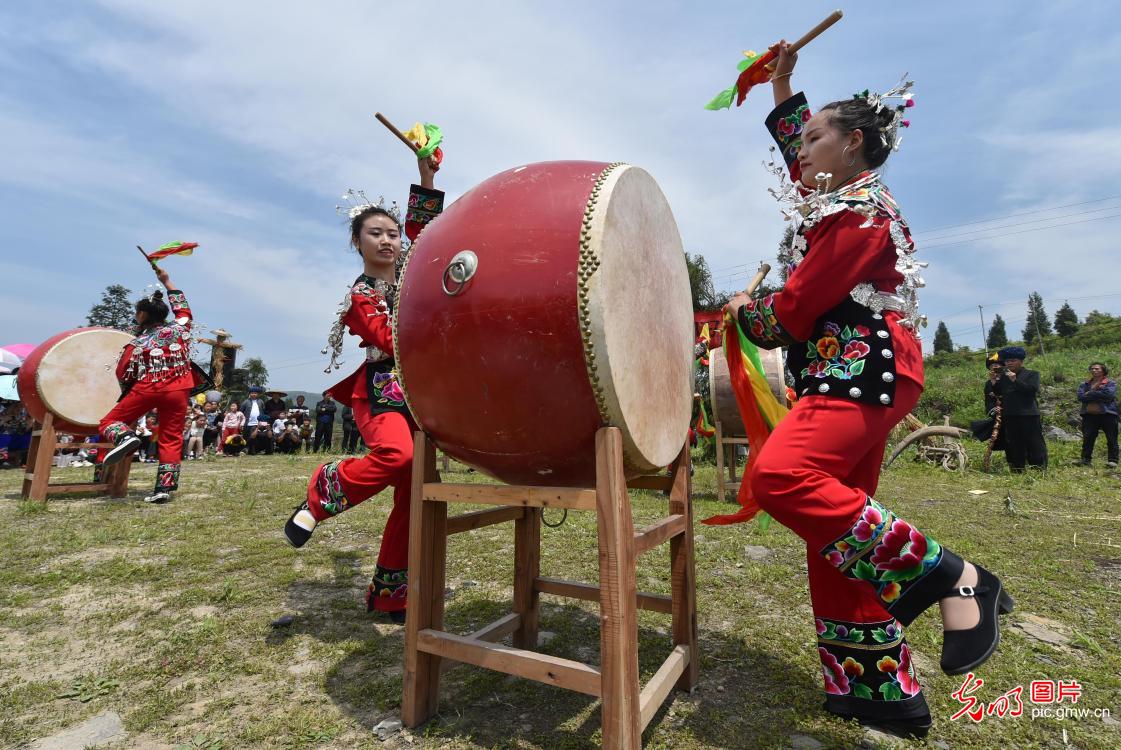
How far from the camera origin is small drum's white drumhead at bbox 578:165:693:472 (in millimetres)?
1463

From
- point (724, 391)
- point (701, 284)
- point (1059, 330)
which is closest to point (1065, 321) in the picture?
point (1059, 330)

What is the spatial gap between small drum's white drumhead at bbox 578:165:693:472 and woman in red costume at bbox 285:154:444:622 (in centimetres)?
119

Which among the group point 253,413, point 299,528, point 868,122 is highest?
point 868,122

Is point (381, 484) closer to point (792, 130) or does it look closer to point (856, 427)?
point (856, 427)

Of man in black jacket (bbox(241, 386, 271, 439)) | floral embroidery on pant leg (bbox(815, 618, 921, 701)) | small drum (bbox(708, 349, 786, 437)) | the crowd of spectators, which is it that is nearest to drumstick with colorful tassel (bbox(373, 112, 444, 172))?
floral embroidery on pant leg (bbox(815, 618, 921, 701))

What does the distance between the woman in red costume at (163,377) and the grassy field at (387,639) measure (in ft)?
3.33

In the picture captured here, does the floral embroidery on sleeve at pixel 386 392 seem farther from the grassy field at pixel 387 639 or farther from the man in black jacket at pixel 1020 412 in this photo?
the man in black jacket at pixel 1020 412

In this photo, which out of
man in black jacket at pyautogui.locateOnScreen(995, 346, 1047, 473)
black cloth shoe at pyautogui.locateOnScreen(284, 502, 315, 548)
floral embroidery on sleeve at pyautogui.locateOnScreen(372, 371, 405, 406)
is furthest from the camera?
man in black jacket at pyautogui.locateOnScreen(995, 346, 1047, 473)

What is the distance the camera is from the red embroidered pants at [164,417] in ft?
17.0

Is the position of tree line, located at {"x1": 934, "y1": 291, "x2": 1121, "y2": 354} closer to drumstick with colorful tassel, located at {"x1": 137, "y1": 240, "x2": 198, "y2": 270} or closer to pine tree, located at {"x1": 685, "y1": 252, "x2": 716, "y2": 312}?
pine tree, located at {"x1": 685, "y1": 252, "x2": 716, "y2": 312}

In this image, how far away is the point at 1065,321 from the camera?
4750cm

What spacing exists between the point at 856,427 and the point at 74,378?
7395 millimetres

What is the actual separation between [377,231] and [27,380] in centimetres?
549

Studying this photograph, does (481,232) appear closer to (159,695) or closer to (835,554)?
(835,554)
